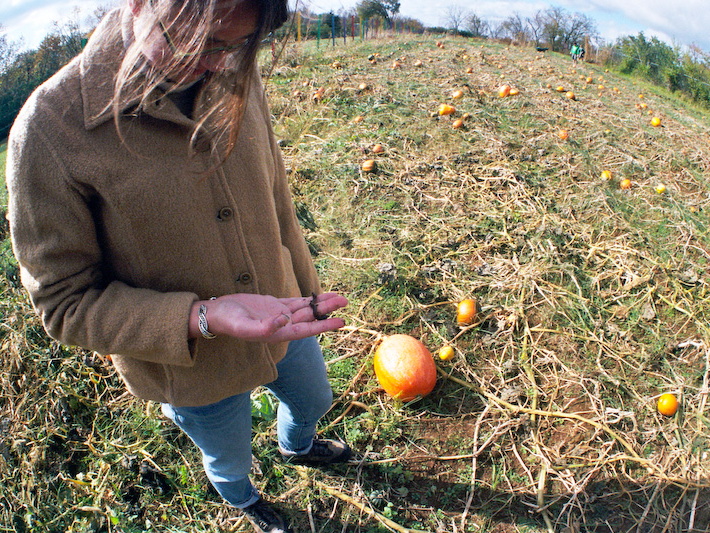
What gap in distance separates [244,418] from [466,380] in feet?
5.06

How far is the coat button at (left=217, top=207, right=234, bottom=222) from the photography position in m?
1.32

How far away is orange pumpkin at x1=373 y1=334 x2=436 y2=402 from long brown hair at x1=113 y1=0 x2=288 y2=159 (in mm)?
1758

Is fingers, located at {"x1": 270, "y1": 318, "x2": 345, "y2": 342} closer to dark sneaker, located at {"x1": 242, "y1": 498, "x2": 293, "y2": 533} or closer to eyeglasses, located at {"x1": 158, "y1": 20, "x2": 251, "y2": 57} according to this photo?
eyeglasses, located at {"x1": 158, "y1": 20, "x2": 251, "y2": 57}

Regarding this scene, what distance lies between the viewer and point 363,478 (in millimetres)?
2441

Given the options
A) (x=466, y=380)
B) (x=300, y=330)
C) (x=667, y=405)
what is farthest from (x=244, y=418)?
(x=667, y=405)

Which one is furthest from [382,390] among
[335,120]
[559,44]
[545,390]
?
[559,44]

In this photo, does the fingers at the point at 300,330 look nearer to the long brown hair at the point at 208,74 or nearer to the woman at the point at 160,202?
the woman at the point at 160,202

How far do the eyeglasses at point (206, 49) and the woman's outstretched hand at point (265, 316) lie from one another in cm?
57

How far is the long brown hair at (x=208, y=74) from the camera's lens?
98cm

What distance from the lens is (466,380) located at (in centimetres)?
288

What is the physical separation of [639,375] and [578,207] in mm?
1777

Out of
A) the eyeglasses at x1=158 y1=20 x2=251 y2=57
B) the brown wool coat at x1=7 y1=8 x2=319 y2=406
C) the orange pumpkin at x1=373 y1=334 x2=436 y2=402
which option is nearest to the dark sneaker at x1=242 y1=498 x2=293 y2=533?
the orange pumpkin at x1=373 y1=334 x2=436 y2=402

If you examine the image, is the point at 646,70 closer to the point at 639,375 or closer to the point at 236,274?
the point at 639,375

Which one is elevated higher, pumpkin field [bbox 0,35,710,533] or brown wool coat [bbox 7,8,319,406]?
brown wool coat [bbox 7,8,319,406]
